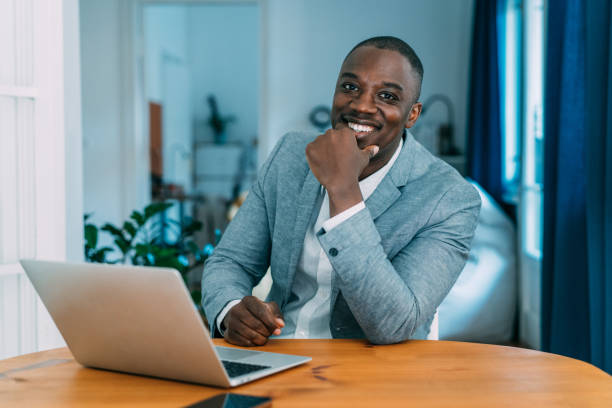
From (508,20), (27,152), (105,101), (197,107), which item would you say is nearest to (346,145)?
(27,152)

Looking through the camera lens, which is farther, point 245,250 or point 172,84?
point 172,84

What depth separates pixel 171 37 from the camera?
8.36 meters

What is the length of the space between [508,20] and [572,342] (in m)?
2.57

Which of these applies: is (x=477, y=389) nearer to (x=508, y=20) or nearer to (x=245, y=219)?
(x=245, y=219)

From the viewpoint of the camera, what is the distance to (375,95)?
140 centimetres

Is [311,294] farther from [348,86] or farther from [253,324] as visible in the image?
[348,86]

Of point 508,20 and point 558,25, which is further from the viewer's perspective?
point 508,20

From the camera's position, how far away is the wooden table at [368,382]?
832 millimetres

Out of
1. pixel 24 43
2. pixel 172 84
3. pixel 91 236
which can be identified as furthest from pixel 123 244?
pixel 172 84

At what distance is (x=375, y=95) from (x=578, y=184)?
1.55 meters

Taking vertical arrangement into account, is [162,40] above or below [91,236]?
above

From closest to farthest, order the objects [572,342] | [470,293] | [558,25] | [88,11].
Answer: [572,342]
[558,25]
[470,293]
[88,11]

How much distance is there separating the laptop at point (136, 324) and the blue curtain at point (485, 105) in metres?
3.72

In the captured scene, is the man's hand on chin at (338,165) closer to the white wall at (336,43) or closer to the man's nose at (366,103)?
the man's nose at (366,103)
